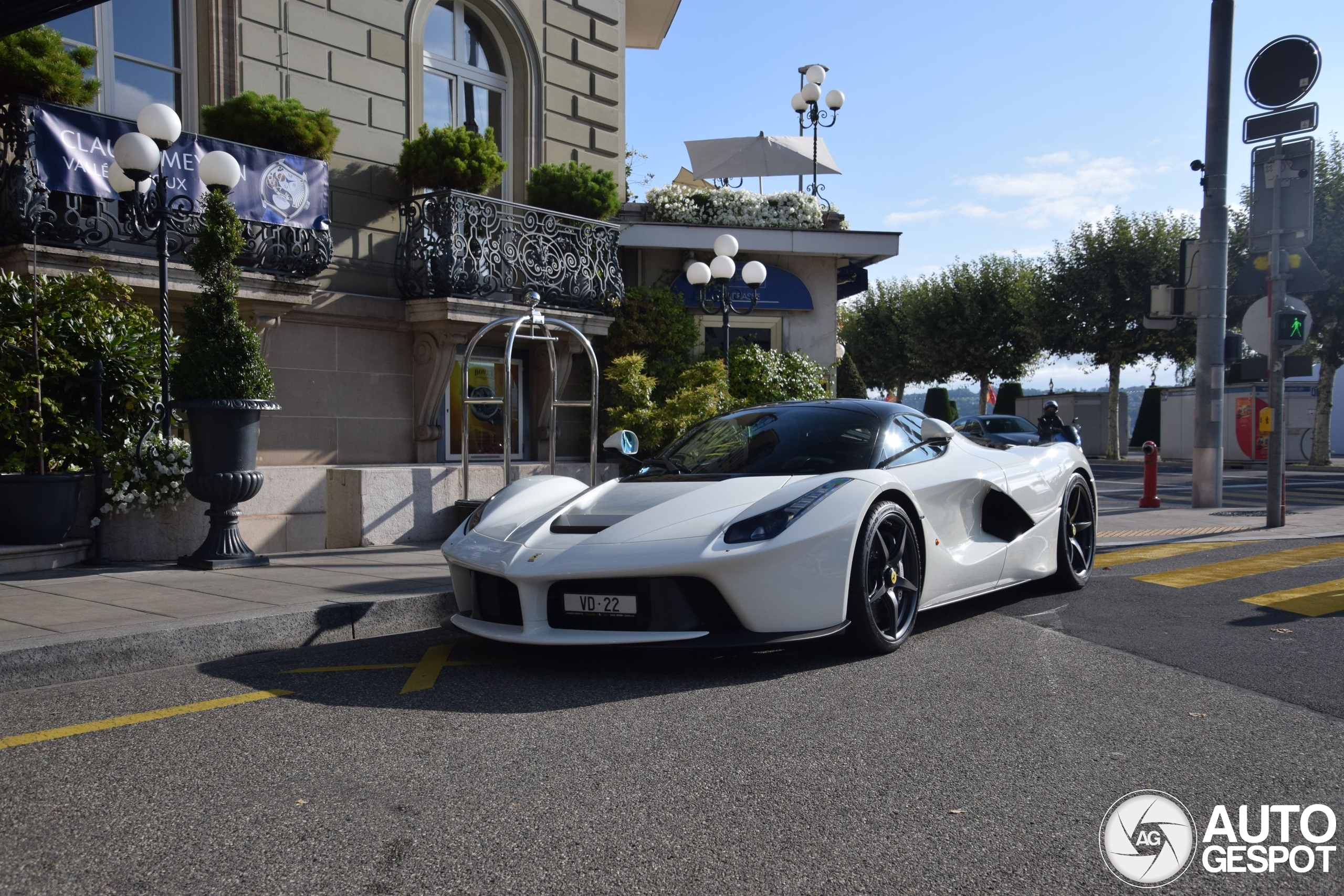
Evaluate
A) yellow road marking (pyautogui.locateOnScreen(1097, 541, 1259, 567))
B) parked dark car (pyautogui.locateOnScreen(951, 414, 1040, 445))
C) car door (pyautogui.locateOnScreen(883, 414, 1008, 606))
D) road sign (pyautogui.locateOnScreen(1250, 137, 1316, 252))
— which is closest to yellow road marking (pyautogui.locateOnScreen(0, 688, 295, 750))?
car door (pyautogui.locateOnScreen(883, 414, 1008, 606))

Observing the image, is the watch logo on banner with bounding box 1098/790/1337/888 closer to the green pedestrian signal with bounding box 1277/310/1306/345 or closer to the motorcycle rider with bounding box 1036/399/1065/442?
the green pedestrian signal with bounding box 1277/310/1306/345

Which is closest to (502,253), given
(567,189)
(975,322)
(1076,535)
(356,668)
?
(567,189)

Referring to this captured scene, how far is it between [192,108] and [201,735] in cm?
904

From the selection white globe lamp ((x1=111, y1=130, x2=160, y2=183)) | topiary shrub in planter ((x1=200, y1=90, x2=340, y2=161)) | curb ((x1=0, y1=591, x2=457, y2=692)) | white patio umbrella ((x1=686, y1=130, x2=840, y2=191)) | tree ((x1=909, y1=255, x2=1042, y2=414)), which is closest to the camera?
curb ((x1=0, y1=591, x2=457, y2=692))

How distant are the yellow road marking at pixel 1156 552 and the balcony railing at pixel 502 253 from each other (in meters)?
7.24

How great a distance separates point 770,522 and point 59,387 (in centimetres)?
624

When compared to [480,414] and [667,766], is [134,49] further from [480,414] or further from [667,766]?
[667,766]

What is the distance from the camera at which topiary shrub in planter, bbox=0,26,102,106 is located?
28.9 feet

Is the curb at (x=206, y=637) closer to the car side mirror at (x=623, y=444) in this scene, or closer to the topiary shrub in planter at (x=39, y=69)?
the car side mirror at (x=623, y=444)

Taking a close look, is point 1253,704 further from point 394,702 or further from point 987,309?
point 987,309

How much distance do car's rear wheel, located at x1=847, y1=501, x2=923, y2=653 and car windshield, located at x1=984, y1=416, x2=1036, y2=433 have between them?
57.7ft

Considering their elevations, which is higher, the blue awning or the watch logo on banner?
the blue awning

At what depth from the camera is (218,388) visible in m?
7.79

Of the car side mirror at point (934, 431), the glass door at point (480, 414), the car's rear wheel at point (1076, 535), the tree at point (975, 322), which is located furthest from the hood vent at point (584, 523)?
the tree at point (975, 322)
